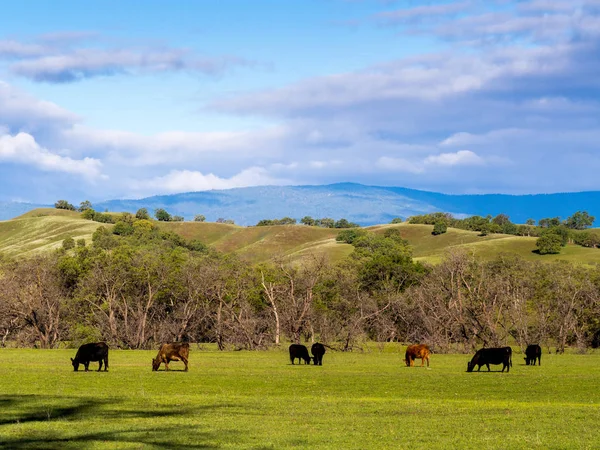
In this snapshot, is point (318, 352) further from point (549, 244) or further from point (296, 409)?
point (549, 244)

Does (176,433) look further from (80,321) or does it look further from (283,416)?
(80,321)

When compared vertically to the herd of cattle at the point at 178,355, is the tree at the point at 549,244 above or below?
above

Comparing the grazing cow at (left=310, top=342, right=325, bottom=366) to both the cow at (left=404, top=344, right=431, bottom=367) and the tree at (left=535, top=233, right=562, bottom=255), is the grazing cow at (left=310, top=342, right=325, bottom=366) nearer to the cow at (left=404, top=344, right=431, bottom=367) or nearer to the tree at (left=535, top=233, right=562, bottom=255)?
the cow at (left=404, top=344, right=431, bottom=367)

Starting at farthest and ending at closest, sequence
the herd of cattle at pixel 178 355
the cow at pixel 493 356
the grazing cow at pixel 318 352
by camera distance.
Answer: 1. the grazing cow at pixel 318 352
2. the cow at pixel 493 356
3. the herd of cattle at pixel 178 355

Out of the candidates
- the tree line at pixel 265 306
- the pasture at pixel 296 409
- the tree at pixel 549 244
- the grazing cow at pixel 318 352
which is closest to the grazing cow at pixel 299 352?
the grazing cow at pixel 318 352

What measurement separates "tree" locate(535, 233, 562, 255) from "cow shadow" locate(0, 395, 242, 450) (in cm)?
17125

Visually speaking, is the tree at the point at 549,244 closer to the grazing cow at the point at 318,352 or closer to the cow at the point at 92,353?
the grazing cow at the point at 318,352

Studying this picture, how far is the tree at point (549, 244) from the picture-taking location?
616 ft

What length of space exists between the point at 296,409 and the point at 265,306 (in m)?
62.0

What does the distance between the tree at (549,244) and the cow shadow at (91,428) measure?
562 feet

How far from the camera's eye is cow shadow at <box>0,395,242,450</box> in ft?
61.6

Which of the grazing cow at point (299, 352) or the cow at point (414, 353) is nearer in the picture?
the cow at point (414, 353)

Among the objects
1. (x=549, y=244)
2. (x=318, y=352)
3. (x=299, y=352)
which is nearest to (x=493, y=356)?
(x=318, y=352)

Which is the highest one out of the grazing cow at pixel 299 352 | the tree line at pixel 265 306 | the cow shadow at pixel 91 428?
the tree line at pixel 265 306
